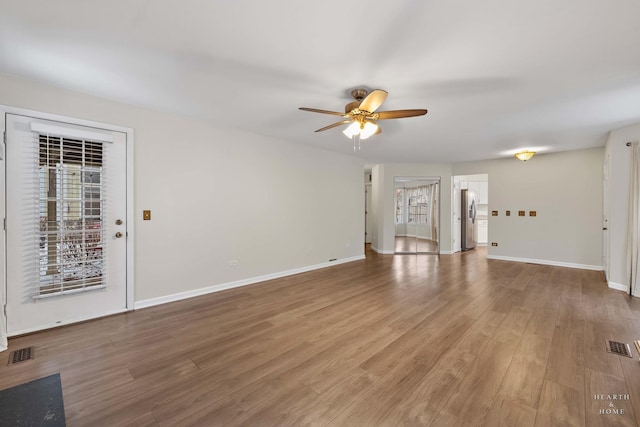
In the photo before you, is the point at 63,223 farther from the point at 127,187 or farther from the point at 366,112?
the point at 366,112

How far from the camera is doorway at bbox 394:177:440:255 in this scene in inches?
293

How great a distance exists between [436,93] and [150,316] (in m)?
4.08

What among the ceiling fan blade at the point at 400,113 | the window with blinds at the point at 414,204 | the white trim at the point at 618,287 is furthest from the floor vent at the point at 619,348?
the window with blinds at the point at 414,204

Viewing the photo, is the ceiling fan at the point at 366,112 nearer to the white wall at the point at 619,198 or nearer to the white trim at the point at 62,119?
the white trim at the point at 62,119

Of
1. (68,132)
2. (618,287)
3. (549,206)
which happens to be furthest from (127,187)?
(549,206)

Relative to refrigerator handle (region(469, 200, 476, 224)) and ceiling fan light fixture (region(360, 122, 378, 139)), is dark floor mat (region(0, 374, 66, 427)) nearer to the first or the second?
ceiling fan light fixture (region(360, 122, 378, 139))

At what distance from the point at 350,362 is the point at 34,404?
7.07 feet

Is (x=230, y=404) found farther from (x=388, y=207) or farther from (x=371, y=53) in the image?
(x=388, y=207)

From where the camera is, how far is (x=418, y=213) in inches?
313

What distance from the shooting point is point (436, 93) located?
9.30ft

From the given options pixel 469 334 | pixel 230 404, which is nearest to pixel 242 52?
pixel 230 404

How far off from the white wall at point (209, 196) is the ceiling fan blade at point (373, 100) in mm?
2358

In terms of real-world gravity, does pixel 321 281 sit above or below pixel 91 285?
below

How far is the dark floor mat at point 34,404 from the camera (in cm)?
159
